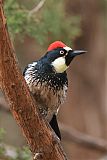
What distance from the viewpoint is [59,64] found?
147 inches

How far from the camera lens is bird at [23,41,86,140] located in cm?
372

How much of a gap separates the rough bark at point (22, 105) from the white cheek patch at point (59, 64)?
1.61 feet

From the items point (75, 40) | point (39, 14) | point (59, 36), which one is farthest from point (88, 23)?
point (39, 14)

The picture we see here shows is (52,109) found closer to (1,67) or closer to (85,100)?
(1,67)

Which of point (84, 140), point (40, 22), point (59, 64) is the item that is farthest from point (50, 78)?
point (84, 140)

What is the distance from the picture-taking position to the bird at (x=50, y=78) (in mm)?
3717

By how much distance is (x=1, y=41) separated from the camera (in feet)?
10.1

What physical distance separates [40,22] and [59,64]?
6.05 ft

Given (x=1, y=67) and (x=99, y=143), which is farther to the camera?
(x=99, y=143)

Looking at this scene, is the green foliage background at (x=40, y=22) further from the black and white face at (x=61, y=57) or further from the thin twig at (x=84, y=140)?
the black and white face at (x=61, y=57)

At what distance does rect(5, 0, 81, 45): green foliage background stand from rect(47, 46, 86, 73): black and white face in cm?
118

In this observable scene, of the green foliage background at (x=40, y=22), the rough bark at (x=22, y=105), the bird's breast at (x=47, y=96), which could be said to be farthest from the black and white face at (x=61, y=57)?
the green foliage background at (x=40, y=22)

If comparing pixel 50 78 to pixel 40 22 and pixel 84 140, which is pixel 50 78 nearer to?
pixel 40 22

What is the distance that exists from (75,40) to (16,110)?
15.7 ft
